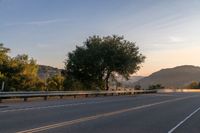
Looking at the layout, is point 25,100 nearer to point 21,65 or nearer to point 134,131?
point 134,131

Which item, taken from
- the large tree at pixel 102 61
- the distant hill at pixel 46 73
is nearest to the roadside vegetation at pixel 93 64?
the large tree at pixel 102 61

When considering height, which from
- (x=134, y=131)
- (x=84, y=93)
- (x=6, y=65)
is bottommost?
(x=134, y=131)

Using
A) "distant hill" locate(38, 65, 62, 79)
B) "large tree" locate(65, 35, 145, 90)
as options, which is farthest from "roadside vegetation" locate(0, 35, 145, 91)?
"distant hill" locate(38, 65, 62, 79)

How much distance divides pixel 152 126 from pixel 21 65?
5013 cm

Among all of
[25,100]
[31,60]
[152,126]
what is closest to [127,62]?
[31,60]

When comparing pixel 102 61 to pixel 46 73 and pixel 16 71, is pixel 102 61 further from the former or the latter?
pixel 46 73

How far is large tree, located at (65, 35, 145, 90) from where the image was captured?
66188mm

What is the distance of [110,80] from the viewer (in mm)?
70125

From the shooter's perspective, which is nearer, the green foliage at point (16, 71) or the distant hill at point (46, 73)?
the green foliage at point (16, 71)

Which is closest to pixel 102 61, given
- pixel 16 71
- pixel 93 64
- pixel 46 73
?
pixel 93 64

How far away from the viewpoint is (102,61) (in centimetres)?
6700

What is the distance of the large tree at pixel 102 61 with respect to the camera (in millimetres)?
66188

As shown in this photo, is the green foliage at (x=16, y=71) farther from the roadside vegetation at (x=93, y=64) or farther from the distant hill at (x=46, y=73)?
the distant hill at (x=46, y=73)

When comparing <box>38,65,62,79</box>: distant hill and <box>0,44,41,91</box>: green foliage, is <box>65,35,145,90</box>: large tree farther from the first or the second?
<box>38,65,62,79</box>: distant hill
